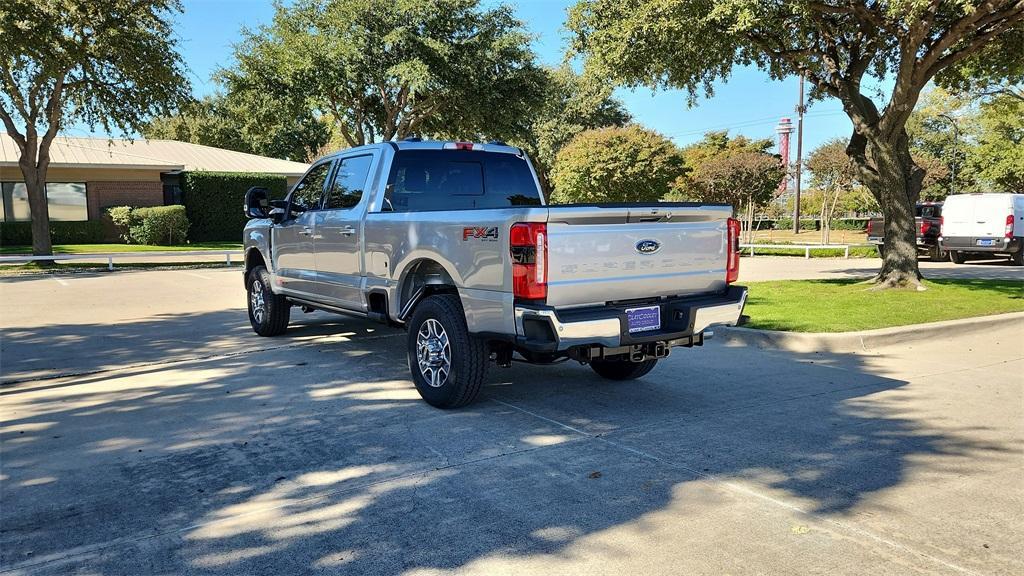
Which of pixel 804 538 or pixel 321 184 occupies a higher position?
pixel 321 184

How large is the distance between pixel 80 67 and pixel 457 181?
733 inches

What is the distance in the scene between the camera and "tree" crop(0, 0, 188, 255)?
18.4 m

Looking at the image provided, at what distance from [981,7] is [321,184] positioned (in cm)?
986

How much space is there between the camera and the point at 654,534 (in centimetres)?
360

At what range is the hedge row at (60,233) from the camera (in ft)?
95.9

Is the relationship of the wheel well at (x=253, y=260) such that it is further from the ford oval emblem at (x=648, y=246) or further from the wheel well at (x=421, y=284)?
the ford oval emblem at (x=648, y=246)

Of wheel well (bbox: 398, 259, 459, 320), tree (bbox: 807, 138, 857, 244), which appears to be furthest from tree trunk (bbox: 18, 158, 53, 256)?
tree (bbox: 807, 138, 857, 244)

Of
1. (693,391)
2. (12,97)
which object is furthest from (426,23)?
(693,391)

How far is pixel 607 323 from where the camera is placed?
5.13 metres

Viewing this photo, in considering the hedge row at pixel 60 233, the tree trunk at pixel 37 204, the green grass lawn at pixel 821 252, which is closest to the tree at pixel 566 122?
the green grass lawn at pixel 821 252

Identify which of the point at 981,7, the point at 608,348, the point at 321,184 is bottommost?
the point at 608,348

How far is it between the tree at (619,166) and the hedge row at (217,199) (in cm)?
1509

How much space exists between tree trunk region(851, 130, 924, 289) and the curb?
362 cm

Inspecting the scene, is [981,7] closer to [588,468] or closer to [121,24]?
[588,468]
